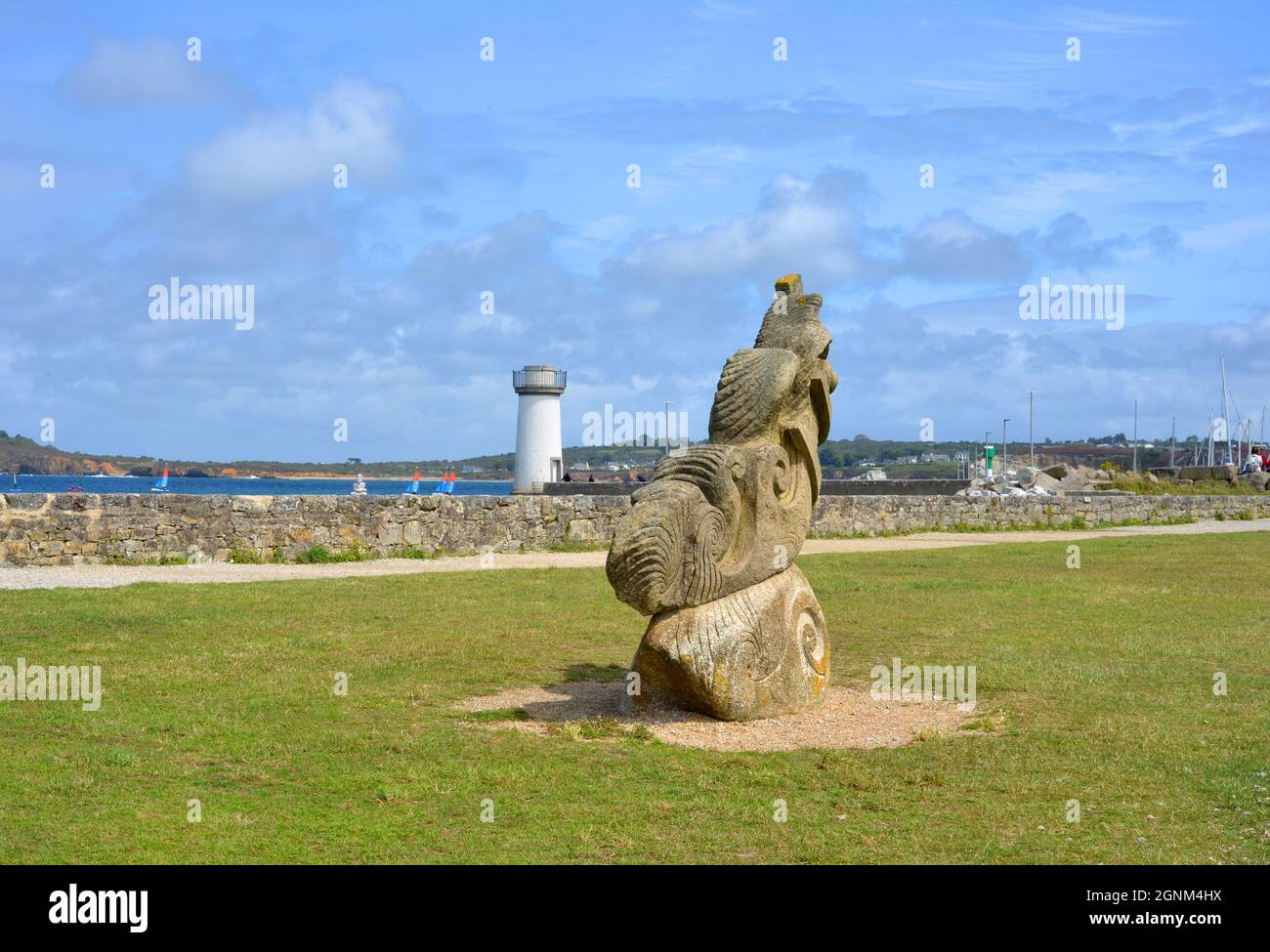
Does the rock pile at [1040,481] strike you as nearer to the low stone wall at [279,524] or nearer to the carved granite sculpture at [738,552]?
the low stone wall at [279,524]

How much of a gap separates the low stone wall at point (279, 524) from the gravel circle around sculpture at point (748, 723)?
1107 centimetres

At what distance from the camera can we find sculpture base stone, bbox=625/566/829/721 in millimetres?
8570

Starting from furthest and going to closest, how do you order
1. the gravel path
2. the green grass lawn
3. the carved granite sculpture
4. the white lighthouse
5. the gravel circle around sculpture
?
the white lighthouse
the gravel path
the carved granite sculpture
the gravel circle around sculpture
the green grass lawn

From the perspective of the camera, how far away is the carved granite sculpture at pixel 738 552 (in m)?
8.50

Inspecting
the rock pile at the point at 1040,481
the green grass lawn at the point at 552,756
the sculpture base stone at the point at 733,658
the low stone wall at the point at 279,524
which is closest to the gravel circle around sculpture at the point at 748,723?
the sculpture base stone at the point at 733,658

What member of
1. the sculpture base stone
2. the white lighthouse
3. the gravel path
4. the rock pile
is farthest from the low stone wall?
the white lighthouse

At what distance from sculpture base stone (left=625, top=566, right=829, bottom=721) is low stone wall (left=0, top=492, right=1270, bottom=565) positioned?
40.5 ft

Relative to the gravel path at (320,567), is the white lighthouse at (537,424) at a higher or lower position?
higher

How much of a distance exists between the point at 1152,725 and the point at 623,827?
162 inches

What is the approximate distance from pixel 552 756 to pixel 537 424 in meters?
40.6

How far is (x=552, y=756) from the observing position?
7816mm

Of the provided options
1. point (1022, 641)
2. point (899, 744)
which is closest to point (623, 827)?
point (899, 744)

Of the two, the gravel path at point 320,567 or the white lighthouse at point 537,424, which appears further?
the white lighthouse at point 537,424

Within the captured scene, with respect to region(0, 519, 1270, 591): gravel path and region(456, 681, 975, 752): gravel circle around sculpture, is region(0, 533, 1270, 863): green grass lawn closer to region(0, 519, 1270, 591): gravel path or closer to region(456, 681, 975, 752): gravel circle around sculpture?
region(456, 681, 975, 752): gravel circle around sculpture
